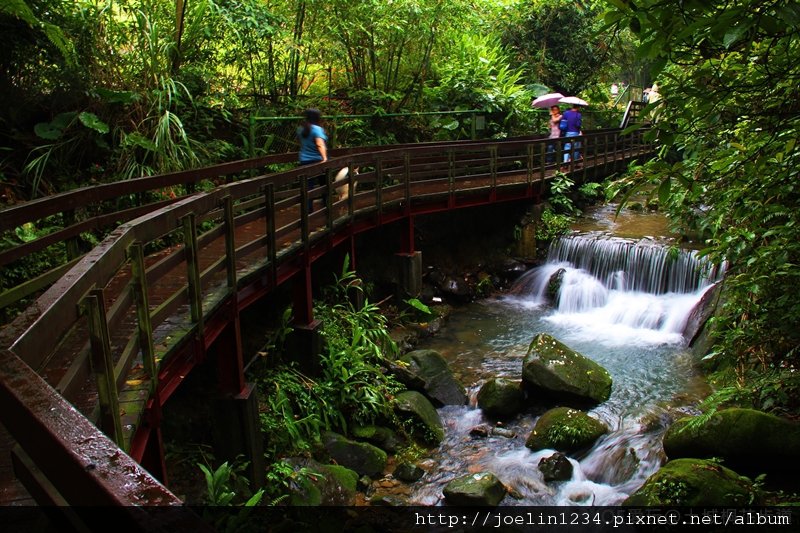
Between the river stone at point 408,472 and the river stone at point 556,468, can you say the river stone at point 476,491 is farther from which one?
the river stone at point 556,468

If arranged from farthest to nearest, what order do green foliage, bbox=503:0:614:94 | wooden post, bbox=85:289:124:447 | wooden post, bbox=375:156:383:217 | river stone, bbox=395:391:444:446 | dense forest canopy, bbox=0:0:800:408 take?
green foliage, bbox=503:0:614:94
wooden post, bbox=375:156:383:217
river stone, bbox=395:391:444:446
dense forest canopy, bbox=0:0:800:408
wooden post, bbox=85:289:124:447

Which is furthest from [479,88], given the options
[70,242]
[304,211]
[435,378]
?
[70,242]

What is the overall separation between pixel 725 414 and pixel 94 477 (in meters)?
6.13

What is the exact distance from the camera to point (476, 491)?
243 inches

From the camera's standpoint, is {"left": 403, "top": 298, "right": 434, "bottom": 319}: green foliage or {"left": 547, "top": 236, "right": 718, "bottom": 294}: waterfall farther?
{"left": 547, "top": 236, "right": 718, "bottom": 294}: waterfall

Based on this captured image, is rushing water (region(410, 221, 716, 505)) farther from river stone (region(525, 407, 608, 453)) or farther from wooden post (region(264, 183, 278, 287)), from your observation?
wooden post (region(264, 183, 278, 287))

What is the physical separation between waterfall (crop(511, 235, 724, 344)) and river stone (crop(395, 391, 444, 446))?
14.2 feet

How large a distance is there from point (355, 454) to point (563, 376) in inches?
120

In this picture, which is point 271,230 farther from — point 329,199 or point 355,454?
point 355,454

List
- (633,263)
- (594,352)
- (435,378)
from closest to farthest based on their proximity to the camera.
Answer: (435,378)
(594,352)
(633,263)

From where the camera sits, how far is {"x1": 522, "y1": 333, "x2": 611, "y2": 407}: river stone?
26.7 feet

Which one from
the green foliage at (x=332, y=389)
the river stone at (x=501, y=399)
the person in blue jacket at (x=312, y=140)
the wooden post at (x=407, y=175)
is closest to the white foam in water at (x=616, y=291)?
the river stone at (x=501, y=399)

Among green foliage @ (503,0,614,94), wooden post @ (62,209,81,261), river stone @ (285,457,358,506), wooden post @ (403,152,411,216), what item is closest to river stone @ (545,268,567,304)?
wooden post @ (403,152,411,216)

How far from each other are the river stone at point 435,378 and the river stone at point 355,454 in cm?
168
